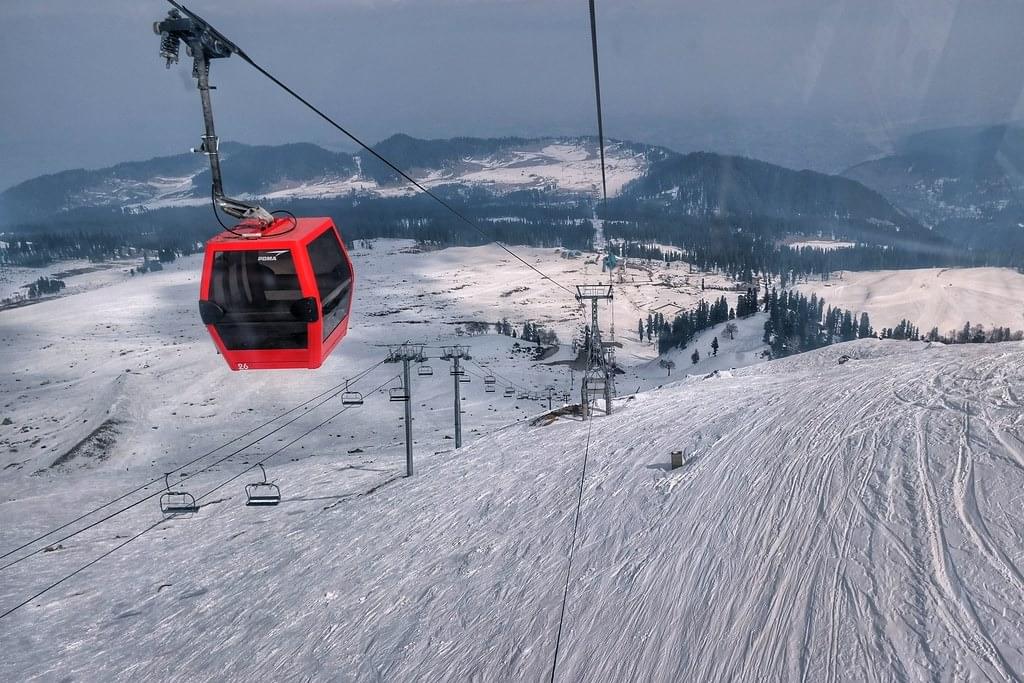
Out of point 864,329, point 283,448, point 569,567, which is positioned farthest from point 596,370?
point 864,329

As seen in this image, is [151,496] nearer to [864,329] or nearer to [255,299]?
[255,299]

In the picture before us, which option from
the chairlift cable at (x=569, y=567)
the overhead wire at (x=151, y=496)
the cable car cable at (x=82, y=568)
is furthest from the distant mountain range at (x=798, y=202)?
the cable car cable at (x=82, y=568)

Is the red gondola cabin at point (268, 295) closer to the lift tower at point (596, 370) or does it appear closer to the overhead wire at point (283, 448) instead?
the lift tower at point (596, 370)

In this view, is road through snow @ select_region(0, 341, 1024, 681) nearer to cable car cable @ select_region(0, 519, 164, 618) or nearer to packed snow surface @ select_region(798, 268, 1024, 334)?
cable car cable @ select_region(0, 519, 164, 618)

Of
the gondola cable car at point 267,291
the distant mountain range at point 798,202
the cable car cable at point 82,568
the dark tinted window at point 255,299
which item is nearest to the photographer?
the gondola cable car at point 267,291

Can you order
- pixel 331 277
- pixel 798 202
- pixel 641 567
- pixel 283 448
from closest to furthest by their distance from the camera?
pixel 331 277, pixel 641 567, pixel 283 448, pixel 798 202

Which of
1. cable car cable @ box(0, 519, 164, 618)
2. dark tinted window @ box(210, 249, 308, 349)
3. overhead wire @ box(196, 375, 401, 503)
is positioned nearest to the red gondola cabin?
dark tinted window @ box(210, 249, 308, 349)
